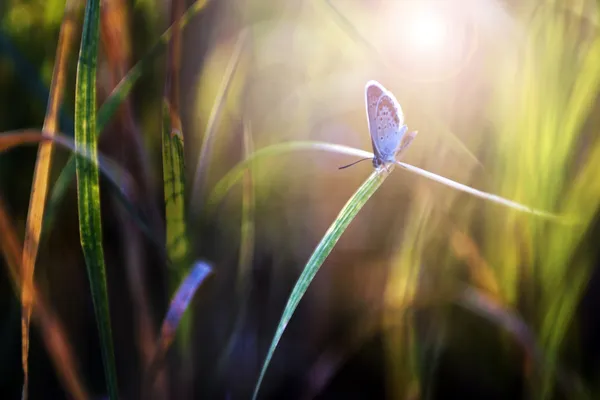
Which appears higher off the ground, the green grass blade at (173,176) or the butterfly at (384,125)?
the butterfly at (384,125)

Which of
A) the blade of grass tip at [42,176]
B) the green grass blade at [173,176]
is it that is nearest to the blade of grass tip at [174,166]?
the green grass blade at [173,176]

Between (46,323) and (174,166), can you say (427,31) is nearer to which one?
(174,166)

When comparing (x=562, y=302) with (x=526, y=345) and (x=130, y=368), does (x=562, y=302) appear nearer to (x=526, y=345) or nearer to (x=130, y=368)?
(x=526, y=345)

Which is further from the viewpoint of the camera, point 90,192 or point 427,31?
point 427,31

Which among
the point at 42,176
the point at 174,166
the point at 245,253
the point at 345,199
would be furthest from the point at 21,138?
the point at 345,199

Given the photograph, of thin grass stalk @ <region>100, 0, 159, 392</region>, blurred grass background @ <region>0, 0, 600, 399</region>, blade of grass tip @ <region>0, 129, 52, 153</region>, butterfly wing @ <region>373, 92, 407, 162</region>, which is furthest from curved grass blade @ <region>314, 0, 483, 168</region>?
blade of grass tip @ <region>0, 129, 52, 153</region>

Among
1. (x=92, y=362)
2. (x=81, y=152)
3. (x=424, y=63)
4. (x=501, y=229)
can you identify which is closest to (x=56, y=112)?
(x=81, y=152)

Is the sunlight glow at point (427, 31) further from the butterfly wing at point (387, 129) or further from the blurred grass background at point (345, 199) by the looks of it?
the butterfly wing at point (387, 129)
